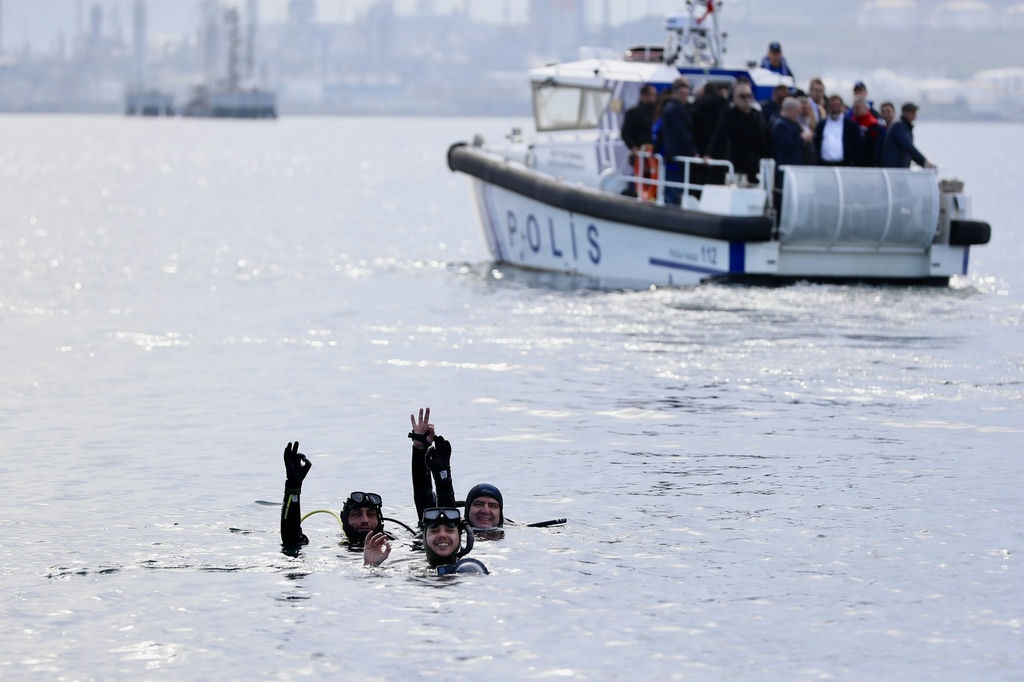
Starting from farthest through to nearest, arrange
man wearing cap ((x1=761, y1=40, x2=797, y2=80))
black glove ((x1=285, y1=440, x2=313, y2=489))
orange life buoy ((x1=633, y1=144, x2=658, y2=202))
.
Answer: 1. man wearing cap ((x1=761, y1=40, x2=797, y2=80))
2. orange life buoy ((x1=633, y1=144, x2=658, y2=202))
3. black glove ((x1=285, y1=440, x2=313, y2=489))

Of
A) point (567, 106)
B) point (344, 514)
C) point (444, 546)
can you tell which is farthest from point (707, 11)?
point (444, 546)

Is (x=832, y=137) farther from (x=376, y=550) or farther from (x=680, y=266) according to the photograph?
(x=376, y=550)

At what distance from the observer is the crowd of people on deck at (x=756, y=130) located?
68.1 ft

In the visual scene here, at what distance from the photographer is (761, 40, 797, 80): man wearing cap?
75.8ft

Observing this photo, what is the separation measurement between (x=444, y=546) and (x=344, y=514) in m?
0.91

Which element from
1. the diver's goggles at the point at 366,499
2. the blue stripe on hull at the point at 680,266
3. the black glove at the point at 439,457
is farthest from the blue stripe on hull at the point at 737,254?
the diver's goggles at the point at 366,499

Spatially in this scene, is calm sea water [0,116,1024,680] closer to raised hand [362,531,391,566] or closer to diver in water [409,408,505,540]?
raised hand [362,531,391,566]

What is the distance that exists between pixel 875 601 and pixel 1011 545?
4.49 ft

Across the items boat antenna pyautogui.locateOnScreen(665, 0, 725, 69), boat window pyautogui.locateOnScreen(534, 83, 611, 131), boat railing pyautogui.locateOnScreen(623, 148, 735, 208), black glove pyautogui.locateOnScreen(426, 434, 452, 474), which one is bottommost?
black glove pyautogui.locateOnScreen(426, 434, 452, 474)

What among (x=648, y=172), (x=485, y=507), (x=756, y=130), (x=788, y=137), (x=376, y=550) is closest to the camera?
(x=376, y=550)

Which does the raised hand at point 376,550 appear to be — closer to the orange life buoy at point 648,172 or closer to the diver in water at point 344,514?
the diver in water at point 344,514

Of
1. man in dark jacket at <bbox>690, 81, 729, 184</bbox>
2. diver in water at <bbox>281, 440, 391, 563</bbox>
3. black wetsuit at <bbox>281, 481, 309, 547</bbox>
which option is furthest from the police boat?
black wetsuit at <bbox>281, 481, 309, 547</bbox>

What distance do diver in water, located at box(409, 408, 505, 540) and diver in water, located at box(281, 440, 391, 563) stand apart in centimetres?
41

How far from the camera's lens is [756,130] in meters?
20.9
